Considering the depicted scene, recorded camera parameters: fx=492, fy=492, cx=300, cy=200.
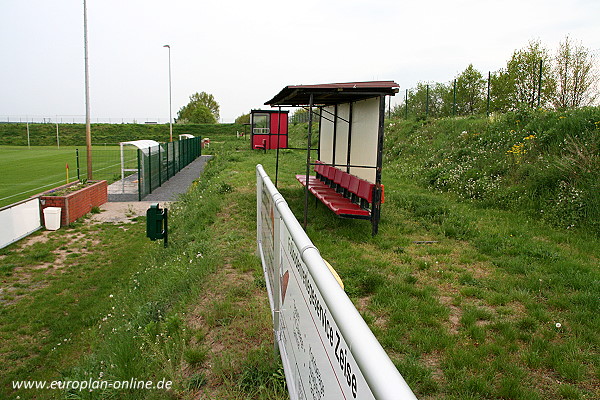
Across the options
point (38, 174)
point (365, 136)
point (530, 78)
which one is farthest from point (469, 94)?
point (38, 174)

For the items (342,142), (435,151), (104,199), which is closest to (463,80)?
(435,151)

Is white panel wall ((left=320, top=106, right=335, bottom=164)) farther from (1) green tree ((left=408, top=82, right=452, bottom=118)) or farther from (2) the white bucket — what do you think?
(1) green tree ((left=408, top=82, right=452, bottom=118))

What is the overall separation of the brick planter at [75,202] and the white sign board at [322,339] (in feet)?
38.8

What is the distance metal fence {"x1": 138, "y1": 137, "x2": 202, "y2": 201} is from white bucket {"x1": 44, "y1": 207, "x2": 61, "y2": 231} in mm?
4471

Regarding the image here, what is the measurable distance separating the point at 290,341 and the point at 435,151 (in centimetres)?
1447

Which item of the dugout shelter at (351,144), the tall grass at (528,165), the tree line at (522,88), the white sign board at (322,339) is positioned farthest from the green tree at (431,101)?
the white sign board at (322,339)

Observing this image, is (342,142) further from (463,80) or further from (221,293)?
(463,80)

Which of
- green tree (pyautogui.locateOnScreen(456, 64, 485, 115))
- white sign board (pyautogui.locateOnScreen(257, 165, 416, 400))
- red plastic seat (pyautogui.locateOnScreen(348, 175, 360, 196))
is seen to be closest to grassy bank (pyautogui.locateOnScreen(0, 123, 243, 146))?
green tree (pyautogui.locateOnScreen(456, 64, 485, 115))

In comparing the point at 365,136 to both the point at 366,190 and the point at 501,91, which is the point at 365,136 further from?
the point at 501,91

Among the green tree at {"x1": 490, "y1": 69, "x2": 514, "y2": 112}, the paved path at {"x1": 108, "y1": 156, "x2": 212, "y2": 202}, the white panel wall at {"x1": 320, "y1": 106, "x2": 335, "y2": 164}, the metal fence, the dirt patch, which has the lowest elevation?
the dirt patch

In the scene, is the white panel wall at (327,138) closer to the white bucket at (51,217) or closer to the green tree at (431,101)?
the white bucket at (51,217)

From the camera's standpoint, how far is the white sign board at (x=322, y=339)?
1082mm

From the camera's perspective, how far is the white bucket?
12.8 metres

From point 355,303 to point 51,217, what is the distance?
33.8 feet
